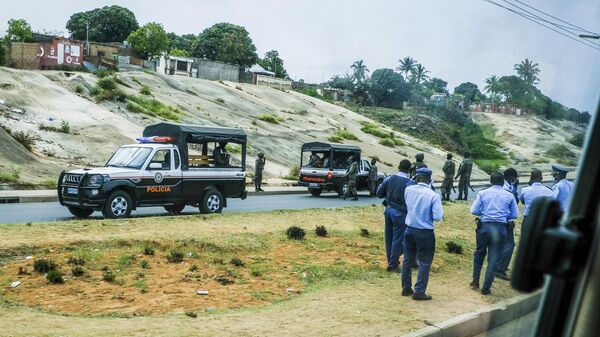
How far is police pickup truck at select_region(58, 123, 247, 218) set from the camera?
594 inches

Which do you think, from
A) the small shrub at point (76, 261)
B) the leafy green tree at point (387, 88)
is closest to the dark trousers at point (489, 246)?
the small shrub at point (76, 261)

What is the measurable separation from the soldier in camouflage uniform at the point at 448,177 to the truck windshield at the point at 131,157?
10575 mm

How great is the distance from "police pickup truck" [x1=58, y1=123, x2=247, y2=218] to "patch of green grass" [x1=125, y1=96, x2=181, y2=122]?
81.6ft

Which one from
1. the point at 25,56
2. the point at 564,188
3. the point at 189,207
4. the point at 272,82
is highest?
the point at 564,188

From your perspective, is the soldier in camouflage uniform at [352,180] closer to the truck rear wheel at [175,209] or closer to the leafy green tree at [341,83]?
the truck rear wheel at [175,209]

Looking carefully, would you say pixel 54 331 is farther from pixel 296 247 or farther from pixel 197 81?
pixel 197 81

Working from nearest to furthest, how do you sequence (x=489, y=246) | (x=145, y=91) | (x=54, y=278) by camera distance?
1. (x=54, y=278)
2. (x=489, y=246)
3. (x=145, y=91)

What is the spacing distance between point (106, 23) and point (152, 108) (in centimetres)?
5292

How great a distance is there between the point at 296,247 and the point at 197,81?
54.8 metres

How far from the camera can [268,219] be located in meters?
16.3

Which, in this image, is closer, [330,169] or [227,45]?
[330,169]

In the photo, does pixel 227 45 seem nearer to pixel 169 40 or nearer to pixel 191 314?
pixel 169 40

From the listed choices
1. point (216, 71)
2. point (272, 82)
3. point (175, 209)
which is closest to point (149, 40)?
point (216, 71)

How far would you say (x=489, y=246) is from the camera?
9.29m
